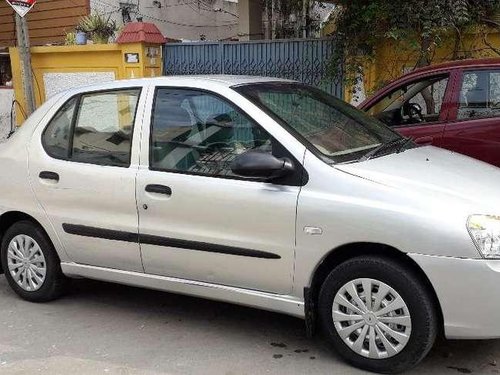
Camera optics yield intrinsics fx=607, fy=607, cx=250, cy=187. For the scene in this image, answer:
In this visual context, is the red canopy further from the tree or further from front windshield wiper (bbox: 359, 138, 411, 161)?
front windshield wiper (bbox: 359, 138, 411, 161)

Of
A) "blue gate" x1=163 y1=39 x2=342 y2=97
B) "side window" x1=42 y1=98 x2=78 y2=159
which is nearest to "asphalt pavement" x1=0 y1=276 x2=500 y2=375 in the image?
"side window" x1=42 y1=98 x2=78 y2=159

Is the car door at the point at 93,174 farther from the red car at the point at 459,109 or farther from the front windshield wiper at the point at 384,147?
the red car at the point at 459,109

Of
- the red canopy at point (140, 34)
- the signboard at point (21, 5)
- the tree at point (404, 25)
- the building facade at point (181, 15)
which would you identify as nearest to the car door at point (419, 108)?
the tree at point (404, 25)

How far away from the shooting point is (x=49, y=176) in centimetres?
426

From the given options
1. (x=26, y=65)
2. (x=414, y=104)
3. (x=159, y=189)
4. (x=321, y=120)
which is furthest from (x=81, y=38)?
(x=321, y=120)

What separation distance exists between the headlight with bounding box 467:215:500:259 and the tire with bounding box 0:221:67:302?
2908 mm

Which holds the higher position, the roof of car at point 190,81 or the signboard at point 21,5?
the signboard at point 21,5

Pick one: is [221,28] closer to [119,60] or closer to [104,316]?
[119,60]

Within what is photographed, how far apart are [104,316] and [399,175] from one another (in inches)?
91.8

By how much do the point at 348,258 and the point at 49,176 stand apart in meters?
2.20

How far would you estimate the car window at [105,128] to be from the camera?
160 inches

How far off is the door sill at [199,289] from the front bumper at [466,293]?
79cm

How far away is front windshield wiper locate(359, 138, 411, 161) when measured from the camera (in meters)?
3.61

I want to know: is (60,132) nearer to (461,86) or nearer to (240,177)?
(240,177)
